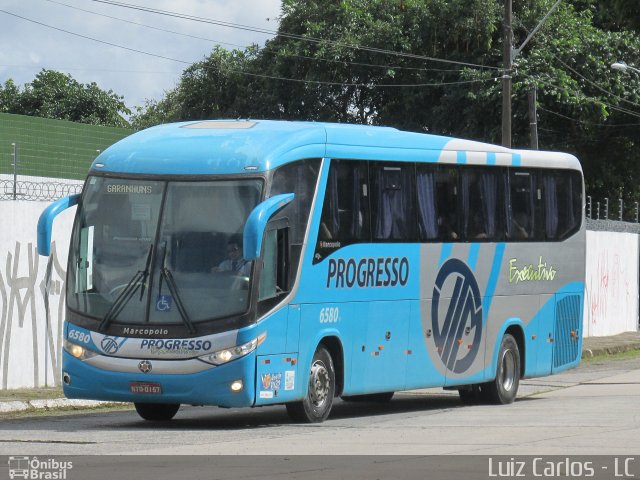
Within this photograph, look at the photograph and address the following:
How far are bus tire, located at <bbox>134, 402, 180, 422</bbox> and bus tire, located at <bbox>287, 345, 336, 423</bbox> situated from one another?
1.51 m

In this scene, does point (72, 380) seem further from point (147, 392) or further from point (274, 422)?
point (274, 422)

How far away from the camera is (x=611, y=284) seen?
1257 inches

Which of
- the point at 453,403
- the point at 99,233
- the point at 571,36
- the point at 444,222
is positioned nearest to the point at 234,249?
the point at 99,233

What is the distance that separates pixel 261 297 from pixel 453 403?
19.9 ft

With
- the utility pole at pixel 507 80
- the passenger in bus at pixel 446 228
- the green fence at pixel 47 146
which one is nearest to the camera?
the passenger in bus at pixel 446 228

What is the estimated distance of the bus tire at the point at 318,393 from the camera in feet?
46.4

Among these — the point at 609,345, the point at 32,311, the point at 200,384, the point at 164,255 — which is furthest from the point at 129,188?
the point at 609,345

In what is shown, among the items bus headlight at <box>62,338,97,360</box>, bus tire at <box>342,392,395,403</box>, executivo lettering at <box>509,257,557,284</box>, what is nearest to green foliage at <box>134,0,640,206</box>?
executivo lettering at <box>509,257,557,284</box>

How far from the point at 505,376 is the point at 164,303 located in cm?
671

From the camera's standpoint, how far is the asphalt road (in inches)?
447

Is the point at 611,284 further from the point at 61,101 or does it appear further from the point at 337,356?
the point at 61,101

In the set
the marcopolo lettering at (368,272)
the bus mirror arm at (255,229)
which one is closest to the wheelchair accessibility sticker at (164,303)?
the bus mirror arm at (255,229)

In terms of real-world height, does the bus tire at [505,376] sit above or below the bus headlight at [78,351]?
below

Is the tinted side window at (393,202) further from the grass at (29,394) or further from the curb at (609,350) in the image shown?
the curb at (609,350)
